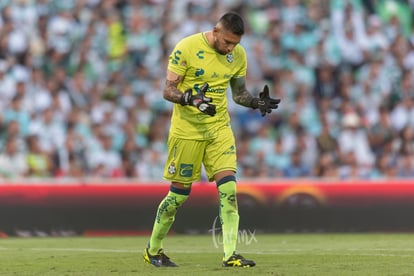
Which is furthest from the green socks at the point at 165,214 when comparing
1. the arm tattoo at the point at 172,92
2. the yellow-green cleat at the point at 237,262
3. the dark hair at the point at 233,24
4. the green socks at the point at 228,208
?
the dark hair at the point at 233,24

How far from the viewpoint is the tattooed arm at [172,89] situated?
29.3 ft

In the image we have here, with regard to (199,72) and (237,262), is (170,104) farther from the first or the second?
(237,262)

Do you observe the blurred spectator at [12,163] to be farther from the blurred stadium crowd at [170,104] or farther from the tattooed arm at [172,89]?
the tattooed arm at [172,89]

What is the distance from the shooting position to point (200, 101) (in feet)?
28.7

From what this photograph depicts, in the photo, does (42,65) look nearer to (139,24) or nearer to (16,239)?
(139,24)

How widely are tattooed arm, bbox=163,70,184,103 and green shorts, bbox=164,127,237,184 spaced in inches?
22.5

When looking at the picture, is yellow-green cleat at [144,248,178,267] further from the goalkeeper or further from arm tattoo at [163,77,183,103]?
arm tattoo at [163,77,183,103]

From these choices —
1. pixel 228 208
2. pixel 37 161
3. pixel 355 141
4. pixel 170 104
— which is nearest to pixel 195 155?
pixel 228 208

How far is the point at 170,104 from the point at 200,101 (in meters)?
9.34

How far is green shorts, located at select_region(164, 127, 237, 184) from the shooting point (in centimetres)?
935

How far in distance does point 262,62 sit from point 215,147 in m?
9.35

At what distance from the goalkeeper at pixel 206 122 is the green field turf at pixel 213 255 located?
0.52m

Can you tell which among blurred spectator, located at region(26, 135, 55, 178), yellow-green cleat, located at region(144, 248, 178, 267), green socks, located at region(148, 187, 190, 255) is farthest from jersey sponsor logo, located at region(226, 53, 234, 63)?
blurred spectator, located at region(26, 135, 55, 178)

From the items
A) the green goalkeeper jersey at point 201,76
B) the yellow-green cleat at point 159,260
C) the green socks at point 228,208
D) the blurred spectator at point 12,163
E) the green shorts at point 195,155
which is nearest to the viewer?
the green socks at point 228,208
